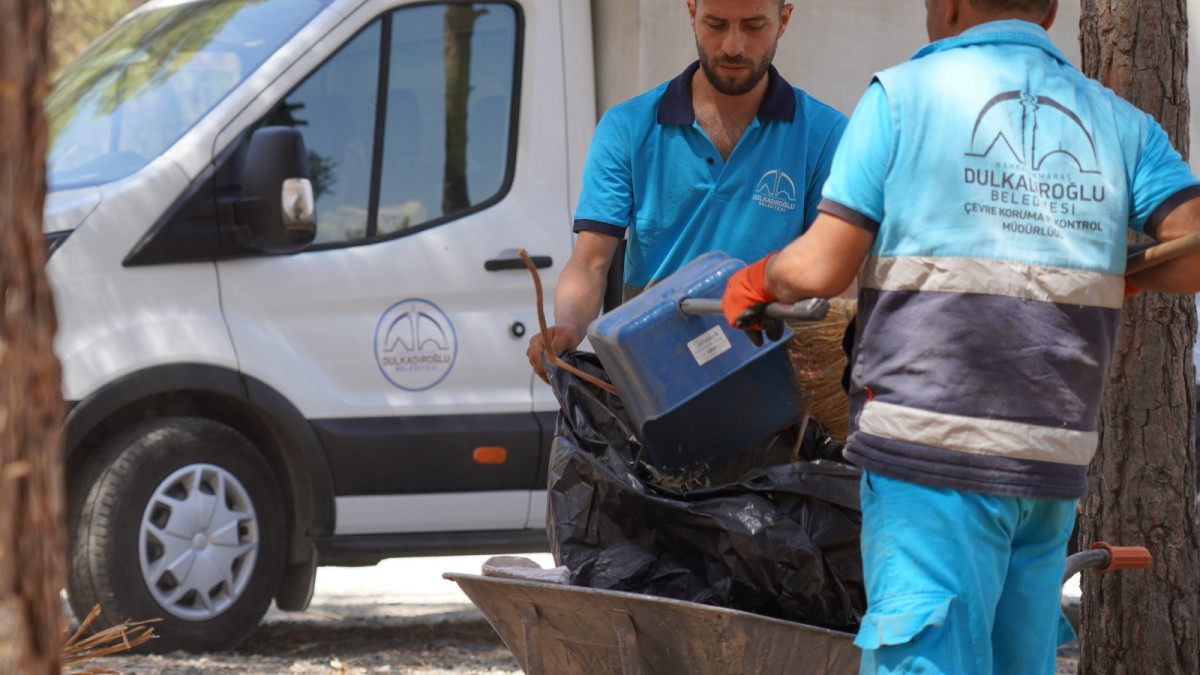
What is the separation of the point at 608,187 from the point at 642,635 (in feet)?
3.89

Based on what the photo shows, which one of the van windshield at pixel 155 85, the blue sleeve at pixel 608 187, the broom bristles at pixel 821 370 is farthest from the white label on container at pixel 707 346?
the van windshield at pixel 155 85

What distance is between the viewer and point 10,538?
1.39m

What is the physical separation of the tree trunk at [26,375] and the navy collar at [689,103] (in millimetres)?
2185

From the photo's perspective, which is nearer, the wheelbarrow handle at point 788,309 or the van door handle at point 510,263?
the wheelbarrow handle at point 788,309

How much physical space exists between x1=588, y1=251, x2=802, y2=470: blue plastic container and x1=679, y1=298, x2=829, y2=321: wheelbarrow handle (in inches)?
2.9

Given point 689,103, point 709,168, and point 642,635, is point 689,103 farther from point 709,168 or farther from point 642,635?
point 642,635

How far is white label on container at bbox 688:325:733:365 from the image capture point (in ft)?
9.32

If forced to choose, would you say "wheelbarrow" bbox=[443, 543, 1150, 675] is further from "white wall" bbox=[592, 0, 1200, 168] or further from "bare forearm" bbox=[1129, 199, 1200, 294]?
"white wall" bbox=[592, 0, 1200, 168]

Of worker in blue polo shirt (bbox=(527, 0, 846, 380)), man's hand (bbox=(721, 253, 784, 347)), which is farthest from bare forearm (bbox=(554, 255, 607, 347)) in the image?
man's hand (bbox=(721, 253, 784, 347))

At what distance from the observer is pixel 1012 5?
257 centimetres

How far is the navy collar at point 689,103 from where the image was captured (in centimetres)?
345

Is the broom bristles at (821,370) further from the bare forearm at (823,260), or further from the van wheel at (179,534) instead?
the van wheel at (179,534)

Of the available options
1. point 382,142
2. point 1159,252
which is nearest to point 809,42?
point 382,142

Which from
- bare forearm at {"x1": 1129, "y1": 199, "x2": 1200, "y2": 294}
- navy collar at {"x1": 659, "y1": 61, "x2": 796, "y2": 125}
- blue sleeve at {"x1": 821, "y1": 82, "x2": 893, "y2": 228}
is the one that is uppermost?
navy collar at {"x1": 659, "y1": 61, "x2": 796, "y2": 125}
